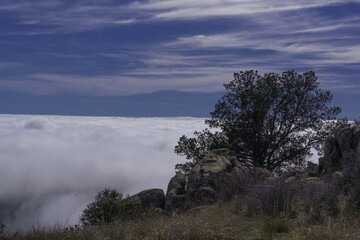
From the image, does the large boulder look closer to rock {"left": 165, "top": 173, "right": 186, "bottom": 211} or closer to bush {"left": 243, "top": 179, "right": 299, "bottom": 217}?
rock {"left": 165, "top": 173, "right": 186, "bottom": 211}

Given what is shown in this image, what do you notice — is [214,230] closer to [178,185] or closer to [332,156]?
[332,156]

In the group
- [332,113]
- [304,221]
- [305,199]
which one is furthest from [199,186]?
[332,113]

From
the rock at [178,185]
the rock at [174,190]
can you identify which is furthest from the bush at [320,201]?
the rock at [178,185]

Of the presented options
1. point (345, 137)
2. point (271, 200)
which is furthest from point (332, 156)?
point (271, 200)

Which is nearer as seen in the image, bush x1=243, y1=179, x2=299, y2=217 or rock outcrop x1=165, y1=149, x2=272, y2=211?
bush x1=243, y1=179, x2=299, y2=217

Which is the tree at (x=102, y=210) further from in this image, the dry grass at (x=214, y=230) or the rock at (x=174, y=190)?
the dry grass at (x=214, y=230)

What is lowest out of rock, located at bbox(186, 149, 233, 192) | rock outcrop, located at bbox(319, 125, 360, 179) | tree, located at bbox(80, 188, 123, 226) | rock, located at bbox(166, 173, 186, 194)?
tree, located at bbox(80, 188, 123, 226)

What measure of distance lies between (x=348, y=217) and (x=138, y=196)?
10359 millimetres

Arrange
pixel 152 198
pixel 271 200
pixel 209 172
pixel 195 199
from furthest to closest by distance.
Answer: pixel 209 172 → pixel 152 198 → pixel 195 199 → pixel 271 200

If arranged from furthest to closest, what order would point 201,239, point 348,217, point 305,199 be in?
point 305,199, point 348,217, point 201,239

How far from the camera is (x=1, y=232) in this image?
11.9 metres

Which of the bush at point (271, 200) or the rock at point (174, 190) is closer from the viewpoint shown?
the bush at point (271, 200)

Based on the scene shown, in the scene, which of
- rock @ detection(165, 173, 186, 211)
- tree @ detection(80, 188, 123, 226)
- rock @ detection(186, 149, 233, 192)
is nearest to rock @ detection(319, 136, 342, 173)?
rock @ detection(186, 149, 233, 192)

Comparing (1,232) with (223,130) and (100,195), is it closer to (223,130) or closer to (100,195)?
(100,195)
